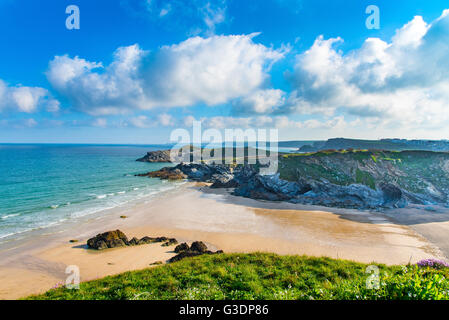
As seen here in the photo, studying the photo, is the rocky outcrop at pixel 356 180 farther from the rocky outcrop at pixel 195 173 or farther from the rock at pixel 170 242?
the rock at pixel 170 242

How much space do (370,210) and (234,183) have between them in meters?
29.9

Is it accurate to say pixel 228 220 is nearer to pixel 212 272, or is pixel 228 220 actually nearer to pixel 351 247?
pixel 351 247

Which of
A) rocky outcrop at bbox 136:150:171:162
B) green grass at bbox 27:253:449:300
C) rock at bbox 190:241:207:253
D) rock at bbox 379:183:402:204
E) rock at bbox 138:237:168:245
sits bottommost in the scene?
rock at bbox 138:237:168:245

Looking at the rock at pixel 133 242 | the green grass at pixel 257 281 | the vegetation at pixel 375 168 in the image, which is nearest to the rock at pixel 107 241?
the rock at pixel 133 242

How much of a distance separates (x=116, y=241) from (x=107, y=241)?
0.90m

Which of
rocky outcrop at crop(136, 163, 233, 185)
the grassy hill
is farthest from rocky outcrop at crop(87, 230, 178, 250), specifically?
rocky outcrop at crop(136, 163, 233, 185)

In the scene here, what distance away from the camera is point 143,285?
9.28 m

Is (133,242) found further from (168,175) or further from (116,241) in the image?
(168,175)

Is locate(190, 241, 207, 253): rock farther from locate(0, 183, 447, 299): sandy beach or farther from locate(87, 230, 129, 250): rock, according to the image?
locate(87, 230, 129, 250): rock

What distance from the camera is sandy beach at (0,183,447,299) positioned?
16172 millimetres

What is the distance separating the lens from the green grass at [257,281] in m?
6.66

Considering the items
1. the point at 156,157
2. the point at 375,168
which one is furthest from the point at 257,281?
the point at 156,157

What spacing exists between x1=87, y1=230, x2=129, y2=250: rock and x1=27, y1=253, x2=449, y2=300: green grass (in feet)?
36.3
